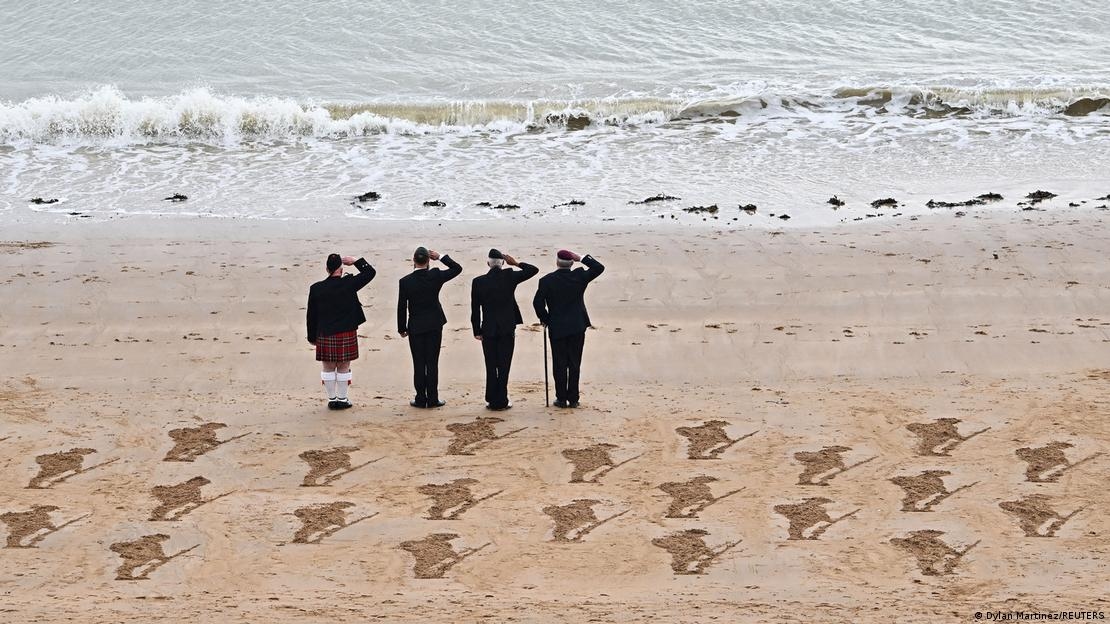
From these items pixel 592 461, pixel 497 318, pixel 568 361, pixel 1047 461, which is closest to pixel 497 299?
pixel 497 318

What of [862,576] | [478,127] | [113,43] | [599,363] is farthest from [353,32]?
[862,576]

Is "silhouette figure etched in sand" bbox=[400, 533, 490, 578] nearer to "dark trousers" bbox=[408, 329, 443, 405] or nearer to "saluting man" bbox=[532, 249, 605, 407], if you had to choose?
"dark trousers" bbox=[408, 329, 443, 405]

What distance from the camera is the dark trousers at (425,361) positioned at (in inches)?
365

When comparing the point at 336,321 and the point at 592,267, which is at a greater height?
the point at 592,267

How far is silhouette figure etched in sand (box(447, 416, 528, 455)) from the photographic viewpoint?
8.38m

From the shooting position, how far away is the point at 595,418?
900 cm

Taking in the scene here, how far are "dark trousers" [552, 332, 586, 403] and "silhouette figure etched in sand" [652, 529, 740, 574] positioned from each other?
Answer: 248 centimetres

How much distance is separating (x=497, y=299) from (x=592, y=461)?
5.58 ft

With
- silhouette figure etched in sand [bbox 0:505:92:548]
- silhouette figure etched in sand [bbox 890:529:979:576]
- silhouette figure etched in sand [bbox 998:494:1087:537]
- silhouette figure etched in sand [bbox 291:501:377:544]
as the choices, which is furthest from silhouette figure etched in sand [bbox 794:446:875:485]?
silhouette figure etched in sand [bbox 0:505:92:548]

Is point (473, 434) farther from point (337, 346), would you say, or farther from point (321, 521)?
point (321, 521)

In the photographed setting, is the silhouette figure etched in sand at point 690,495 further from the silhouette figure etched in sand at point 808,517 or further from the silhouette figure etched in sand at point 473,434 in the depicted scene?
the silhouette figure etched in sand at point 473,434

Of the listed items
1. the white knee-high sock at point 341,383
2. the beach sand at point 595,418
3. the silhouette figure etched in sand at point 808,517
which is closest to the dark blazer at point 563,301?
the beach sand at point 595,418

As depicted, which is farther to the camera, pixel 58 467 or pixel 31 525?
pixel 58 467

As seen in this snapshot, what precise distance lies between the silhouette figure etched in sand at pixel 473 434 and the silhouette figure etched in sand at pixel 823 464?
2031 millimetres
